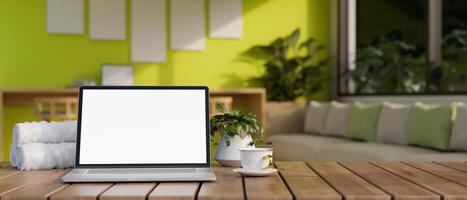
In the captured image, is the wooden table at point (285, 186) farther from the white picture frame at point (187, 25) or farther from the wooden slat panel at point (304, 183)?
the white picture frame at point (187, 25)

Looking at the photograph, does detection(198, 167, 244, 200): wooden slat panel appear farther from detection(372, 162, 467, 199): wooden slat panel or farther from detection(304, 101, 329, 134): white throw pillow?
detection(304, 101, 329, 134): white throw pillow

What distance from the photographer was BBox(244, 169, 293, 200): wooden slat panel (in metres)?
1.44

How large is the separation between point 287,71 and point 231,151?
494cm

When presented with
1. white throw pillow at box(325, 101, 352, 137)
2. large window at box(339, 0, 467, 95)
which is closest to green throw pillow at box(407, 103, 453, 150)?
large window at box(339, 0, 467, 95)

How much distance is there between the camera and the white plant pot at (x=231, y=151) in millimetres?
2053

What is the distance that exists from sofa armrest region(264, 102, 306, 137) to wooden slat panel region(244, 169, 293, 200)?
4.88m

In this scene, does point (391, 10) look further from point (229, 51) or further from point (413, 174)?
point (413, 174)

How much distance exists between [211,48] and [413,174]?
5265 millimetres

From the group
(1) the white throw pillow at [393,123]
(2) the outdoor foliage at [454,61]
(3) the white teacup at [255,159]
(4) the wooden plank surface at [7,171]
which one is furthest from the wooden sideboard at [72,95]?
(3) the white teacup at [255,159]

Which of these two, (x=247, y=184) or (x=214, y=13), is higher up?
(x=214, y=13)

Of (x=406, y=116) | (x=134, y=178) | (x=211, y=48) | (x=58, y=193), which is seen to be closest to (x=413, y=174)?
(x=134, y=178)

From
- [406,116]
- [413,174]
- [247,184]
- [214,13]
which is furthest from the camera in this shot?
[214,13]

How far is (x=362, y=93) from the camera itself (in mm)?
6609

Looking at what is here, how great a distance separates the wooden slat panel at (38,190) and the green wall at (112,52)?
5044 millimetres
